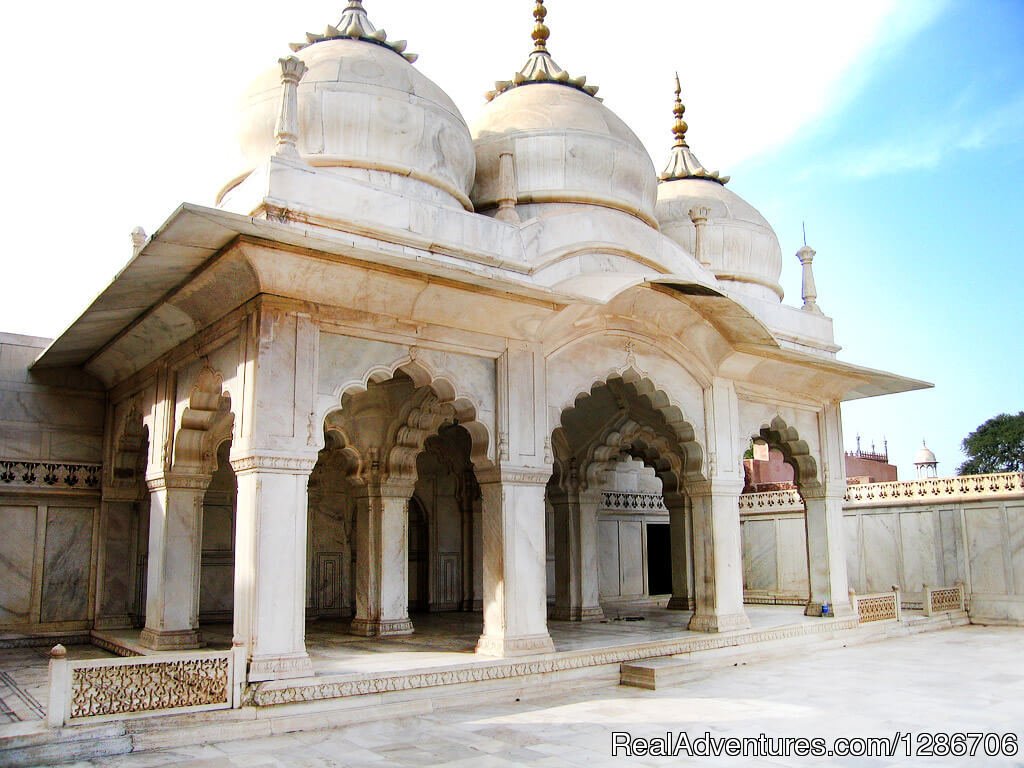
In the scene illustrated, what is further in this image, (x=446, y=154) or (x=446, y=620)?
(x=446, y=620)

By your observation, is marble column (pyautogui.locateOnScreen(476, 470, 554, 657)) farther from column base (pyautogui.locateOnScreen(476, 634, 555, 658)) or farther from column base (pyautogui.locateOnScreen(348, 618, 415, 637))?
column base (pyautogui.locateOnScreen(348, 618, 415, 637))

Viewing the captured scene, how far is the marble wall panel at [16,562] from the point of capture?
33.7 feet

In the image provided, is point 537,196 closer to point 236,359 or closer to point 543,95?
point 543,95

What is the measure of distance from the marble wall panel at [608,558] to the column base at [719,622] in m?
4.49

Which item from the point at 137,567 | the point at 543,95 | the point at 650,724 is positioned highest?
the point at 543,95

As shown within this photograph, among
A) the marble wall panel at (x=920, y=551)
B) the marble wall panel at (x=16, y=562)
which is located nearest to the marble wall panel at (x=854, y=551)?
the marble wall panel at (x=920, y=551)

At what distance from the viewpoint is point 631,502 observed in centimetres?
1584

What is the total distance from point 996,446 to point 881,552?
1022 inches

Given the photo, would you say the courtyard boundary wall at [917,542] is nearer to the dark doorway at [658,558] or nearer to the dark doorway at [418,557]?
the dark doorway at [658,558]

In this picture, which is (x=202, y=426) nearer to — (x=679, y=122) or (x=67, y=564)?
(x=67, y=564)

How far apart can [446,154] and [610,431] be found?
5289mm

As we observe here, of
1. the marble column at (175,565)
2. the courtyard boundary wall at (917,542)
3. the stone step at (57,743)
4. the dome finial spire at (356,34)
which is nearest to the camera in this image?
the stone step at (57,743)

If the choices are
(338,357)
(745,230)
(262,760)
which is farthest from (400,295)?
(745,230)

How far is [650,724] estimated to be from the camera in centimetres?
693
